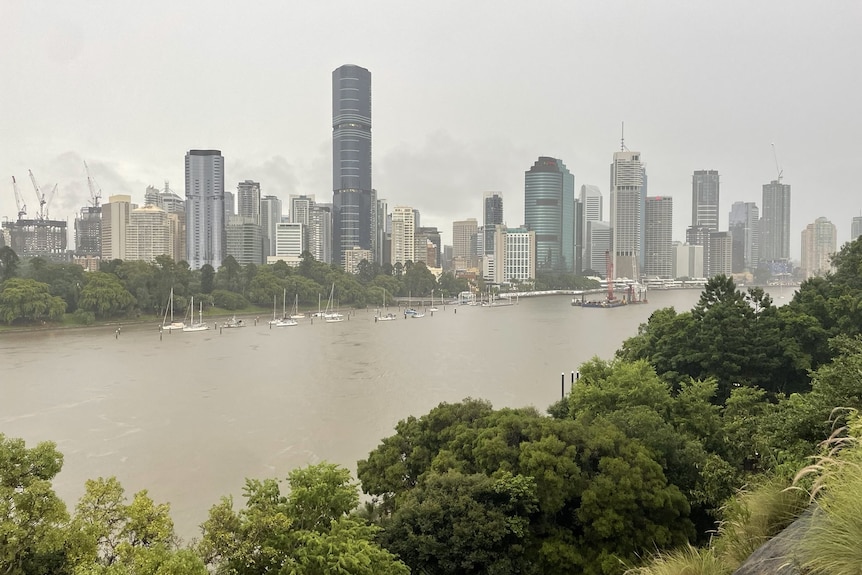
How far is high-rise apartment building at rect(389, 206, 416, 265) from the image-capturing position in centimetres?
8538

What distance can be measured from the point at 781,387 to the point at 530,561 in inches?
323

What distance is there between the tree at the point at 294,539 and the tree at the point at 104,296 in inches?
1158

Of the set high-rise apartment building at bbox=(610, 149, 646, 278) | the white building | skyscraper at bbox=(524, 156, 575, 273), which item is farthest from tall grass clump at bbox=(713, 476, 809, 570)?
the white building

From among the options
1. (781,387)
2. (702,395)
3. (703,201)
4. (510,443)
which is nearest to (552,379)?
(781,387)

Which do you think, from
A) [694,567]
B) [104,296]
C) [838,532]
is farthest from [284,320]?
[838,532]

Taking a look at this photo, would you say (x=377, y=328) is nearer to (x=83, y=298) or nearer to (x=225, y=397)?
(x=83, y=298)

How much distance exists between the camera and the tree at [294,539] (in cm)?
424

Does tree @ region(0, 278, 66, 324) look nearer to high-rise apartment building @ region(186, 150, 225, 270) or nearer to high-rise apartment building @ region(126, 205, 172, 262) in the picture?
high-rise apartment building @ region(126, 205, 172, 262)

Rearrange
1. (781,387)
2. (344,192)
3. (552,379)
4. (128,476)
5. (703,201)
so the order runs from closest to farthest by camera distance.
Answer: (128,476)
(781,387)
(552,379)
(344,192)
(703,201)

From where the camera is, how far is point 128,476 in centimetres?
936

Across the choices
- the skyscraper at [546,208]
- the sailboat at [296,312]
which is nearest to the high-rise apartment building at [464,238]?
the skyscraper at [546,208]

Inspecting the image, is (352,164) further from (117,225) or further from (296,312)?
(296,312)

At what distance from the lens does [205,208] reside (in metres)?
95.8

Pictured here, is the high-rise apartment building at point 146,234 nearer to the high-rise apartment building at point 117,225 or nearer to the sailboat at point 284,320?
the high-rise apartment building at point 117,225
